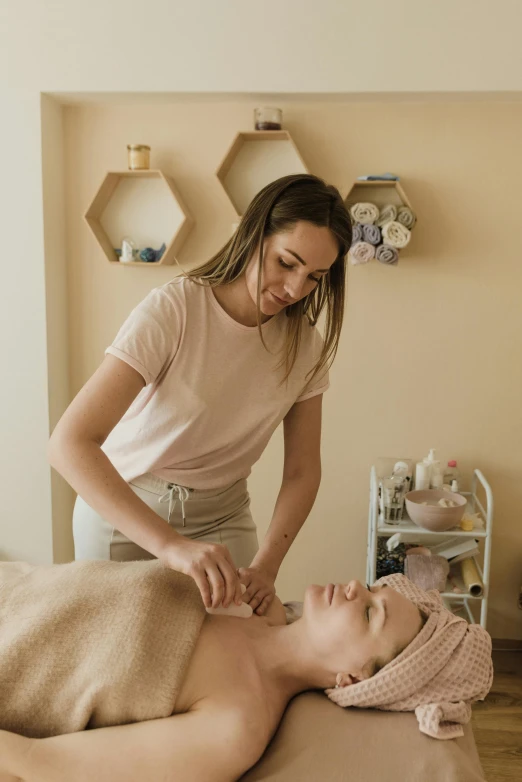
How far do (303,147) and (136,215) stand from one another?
710 millimetres

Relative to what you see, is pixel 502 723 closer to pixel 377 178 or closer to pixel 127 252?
pixel 377 178

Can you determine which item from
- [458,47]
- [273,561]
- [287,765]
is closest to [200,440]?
[273,561]

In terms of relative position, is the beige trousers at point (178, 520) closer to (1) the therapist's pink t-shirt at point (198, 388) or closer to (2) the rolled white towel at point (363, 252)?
(1) the therapist's pink t-shirt at point (198, 388)

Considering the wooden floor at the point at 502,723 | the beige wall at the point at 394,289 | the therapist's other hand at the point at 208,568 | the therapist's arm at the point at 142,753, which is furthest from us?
the beige wall at the point at 394,289

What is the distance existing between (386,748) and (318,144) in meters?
2.22

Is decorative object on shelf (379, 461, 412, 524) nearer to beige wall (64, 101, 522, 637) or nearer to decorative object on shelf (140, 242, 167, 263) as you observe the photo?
beige wall (64, 101, 522, 637)

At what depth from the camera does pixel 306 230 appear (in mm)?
1384

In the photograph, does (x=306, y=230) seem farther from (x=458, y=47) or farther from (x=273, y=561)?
(x=458, y=47)

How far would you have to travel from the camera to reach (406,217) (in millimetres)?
2656

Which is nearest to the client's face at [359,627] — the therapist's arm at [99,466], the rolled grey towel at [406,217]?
the therapist's arm at [99,466]

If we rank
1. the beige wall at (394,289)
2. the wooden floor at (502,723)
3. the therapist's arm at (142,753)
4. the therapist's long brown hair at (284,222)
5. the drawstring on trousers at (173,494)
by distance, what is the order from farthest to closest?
1. the beige wall at (394,289)
2. the wooden floor at (502,723)
3. the drawstring on trousers at (173,494)
4. the therapist's long brown hair at (284,222)
5. the therapist's arm at (142,753)

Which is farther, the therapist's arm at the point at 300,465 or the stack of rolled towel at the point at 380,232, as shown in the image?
the stack of rolled towel at the point at 380,232

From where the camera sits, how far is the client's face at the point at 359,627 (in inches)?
50.4

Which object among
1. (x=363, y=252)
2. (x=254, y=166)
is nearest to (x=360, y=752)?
(x=363, y=252)
